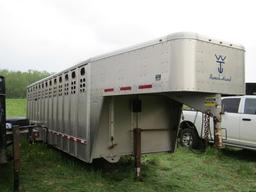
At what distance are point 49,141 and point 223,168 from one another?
15.8ft

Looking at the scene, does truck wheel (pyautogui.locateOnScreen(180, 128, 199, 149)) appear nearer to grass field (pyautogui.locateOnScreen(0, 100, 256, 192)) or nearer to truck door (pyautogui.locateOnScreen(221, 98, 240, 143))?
grass field (pyautogui.locateOnScreen(0, 100, 256, 192))

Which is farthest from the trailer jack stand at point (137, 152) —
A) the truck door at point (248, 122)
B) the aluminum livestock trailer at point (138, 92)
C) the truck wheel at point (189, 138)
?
the truck wheel at point (189, 138)

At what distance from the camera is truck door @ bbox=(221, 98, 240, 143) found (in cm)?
866

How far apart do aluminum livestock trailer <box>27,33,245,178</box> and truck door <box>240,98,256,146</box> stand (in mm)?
2325

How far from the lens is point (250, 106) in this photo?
848cm

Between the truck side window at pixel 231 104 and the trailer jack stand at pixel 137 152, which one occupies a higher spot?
the truck side window at pixel 231 104

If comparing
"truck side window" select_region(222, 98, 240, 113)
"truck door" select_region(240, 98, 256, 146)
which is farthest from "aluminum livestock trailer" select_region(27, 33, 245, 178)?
"truck side window" select_region(222, 98, 240, 113)

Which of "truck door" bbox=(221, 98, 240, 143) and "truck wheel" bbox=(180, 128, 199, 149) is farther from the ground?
"truck door" bbox=(221, 98, 240, 143)

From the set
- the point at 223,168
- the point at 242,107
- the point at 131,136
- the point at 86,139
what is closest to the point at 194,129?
the point at 242,107

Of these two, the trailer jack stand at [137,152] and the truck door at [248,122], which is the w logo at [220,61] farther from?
the truck door at [248,122]

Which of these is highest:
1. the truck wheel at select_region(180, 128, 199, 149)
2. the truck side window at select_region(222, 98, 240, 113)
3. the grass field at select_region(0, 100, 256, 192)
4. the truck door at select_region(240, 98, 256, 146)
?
the truck side window at select_region(222, 98, 240, 113)

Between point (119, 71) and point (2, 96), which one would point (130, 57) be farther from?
point (2, 96)

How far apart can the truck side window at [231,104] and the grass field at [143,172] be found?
1267mm

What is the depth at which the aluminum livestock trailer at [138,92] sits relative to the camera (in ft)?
14.8
